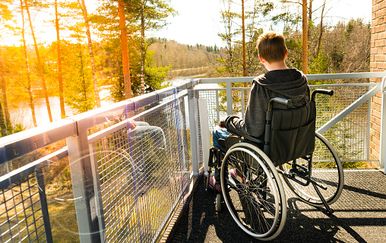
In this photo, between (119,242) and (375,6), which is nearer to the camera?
(119,242)

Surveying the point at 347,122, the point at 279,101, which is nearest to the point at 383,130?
the point at 347,122

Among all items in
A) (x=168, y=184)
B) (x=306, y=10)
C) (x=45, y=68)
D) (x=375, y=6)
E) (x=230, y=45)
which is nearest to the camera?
(x=168, y=184)

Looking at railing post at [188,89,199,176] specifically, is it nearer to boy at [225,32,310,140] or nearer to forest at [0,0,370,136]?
boy at [225,32,310,140]

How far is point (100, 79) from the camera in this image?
19469 mm

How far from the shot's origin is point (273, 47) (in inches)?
78.3

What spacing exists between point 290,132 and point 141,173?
2.87ft

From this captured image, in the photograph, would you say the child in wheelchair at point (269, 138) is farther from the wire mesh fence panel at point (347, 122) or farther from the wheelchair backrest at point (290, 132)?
the wire mesh fence panel at point (347, 122)

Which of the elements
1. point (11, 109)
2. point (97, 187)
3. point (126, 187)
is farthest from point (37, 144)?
point (11, 109)

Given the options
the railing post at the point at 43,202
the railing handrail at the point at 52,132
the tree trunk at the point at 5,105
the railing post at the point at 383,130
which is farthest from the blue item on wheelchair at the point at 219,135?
the tree trunk at the point at 5,105

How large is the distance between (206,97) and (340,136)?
144cm

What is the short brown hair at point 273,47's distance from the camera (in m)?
1.98

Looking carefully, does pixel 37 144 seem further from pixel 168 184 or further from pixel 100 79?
pixel 100 79

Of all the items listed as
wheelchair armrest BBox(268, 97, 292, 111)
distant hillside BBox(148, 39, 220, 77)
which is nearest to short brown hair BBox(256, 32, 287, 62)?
wheelchair armrest BBox(268, 97, 292, 111)

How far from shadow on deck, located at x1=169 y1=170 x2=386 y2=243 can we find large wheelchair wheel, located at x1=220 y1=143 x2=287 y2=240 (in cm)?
10
